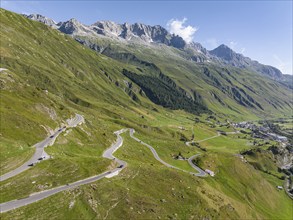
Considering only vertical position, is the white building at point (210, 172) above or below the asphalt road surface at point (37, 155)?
below

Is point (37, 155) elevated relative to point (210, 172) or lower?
elevated

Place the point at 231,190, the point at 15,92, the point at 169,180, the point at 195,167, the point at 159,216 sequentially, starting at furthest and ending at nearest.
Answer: the point at 195,167
the point at 231,190
the point at 15,92
the point at 169,180
the point at 159,216

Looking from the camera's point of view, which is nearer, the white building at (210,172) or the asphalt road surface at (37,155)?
the asphalt road surface at (37,155)

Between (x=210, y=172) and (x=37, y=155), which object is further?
(x=210, y=172)

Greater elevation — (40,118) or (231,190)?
(40,118)

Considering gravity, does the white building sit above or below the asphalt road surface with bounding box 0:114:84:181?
below

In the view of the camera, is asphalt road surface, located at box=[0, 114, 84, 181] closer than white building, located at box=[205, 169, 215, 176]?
Yes

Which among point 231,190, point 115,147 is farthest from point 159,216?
point 231,190

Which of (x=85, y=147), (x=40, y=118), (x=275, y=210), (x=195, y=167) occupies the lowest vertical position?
(x=275, y=210)

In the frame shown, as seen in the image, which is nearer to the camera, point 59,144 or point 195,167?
point 59,144

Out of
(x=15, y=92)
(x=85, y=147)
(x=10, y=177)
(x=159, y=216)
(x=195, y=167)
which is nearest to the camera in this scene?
(x=10, y=177)

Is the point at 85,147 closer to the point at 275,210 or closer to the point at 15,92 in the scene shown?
the point at 15,92
